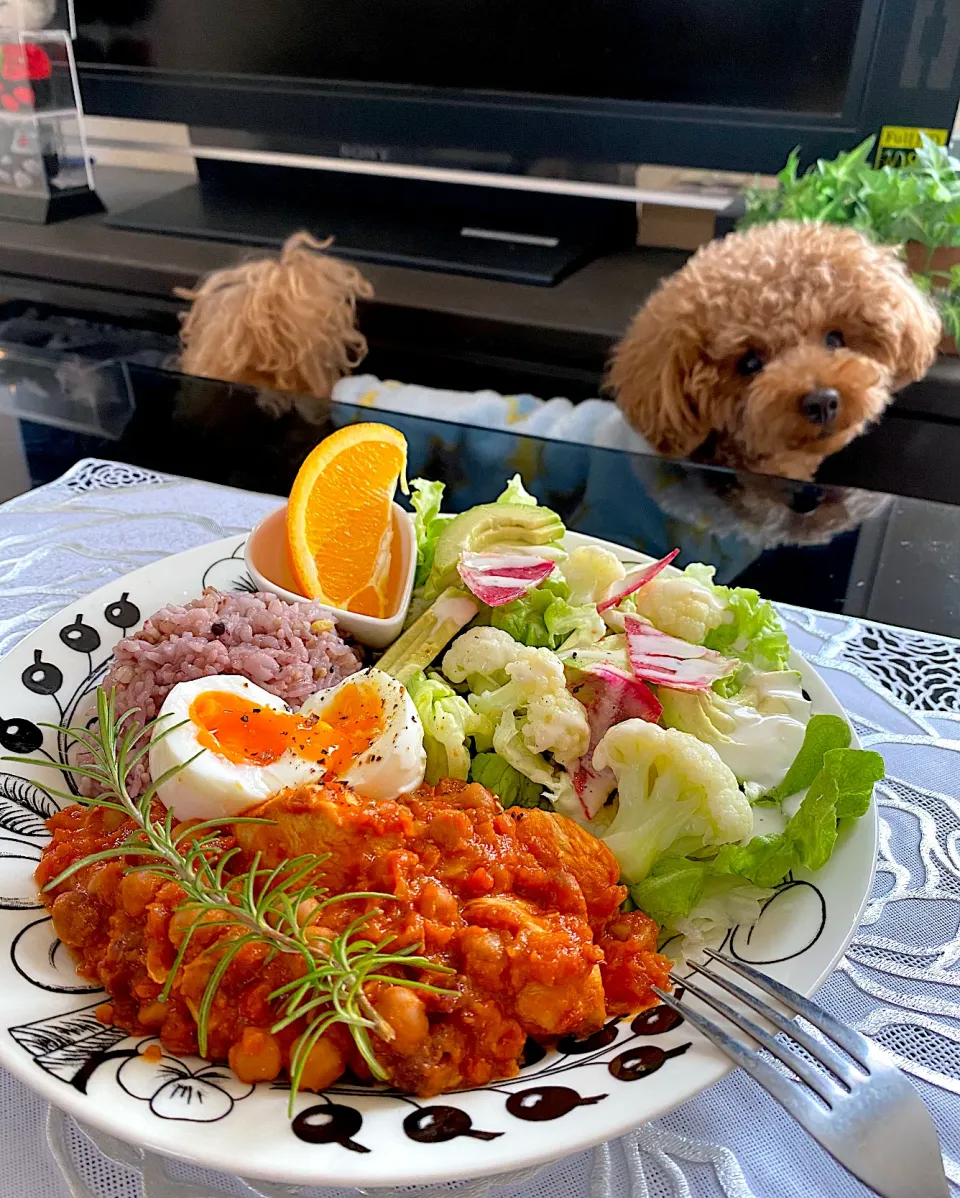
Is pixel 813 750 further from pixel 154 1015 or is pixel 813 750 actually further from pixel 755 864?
pixel 154 1015

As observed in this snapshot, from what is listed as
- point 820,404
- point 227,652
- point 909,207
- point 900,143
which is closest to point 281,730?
point 227,652

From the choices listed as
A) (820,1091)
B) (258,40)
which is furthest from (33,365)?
(820,1091)

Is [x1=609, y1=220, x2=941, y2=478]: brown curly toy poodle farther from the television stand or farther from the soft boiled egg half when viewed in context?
the soft boiled egg half

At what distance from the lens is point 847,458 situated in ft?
8.30

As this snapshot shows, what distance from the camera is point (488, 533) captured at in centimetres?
125

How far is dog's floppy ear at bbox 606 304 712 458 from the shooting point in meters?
2.12

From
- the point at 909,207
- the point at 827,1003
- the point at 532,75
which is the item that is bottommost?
the point at 827,1003

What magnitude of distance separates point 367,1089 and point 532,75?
2.90 m

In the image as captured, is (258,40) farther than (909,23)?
Yes

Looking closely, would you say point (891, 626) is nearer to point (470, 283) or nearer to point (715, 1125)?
point (715, 1125)

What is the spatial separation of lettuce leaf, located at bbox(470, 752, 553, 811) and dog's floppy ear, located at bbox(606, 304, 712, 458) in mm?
1312

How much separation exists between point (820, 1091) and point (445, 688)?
0.52m

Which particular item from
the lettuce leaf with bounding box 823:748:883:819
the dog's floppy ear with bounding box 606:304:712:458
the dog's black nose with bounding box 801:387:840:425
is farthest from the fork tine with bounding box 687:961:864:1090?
the dog's floppy ear with bounding box 606:304:712:458

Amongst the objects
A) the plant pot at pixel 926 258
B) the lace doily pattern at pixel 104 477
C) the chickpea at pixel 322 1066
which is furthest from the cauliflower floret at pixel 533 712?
the plant pot at pixel 926 258
